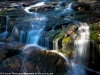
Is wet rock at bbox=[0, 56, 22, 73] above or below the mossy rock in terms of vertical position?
below

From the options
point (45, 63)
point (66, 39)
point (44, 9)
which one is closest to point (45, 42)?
point (66, 39)

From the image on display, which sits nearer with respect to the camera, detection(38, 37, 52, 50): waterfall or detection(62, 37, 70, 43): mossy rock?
detection(62, 37, 70, 43): mossy rock

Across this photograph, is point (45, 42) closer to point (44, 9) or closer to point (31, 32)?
point (31, 32)

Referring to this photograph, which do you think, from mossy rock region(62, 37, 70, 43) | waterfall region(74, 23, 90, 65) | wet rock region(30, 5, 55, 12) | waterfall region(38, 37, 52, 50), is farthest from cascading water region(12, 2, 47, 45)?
wet rock region(30, 5, 55, 12)

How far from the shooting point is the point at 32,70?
11648mm

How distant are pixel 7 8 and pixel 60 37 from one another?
9.38 meters

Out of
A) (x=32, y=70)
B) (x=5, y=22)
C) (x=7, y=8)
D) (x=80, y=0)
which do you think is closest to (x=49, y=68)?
(x=32, y=70)

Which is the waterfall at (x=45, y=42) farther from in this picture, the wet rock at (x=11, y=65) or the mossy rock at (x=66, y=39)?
the wet rock at (x=11, y=65)

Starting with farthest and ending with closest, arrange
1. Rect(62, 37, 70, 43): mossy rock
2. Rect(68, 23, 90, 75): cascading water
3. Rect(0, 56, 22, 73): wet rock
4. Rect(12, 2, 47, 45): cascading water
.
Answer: Rect(12, 2, 47, 45): cascading water
Rect(62, 37, 70, 43): mossy rock
Rect(68, 23, 90, 75): cascading water
Rect(0, 56, 22, 73): wet rock

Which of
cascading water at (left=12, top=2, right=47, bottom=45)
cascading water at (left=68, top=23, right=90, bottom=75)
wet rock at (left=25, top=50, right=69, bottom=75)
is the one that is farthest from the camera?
cascading water at (left=12, top=2, right=47, bottom=45)

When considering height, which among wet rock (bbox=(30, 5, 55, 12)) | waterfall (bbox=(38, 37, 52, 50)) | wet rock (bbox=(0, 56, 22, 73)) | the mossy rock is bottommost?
wet rock (bbox=(0, 56, 22, 73))

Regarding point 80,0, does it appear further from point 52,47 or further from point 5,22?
point 52,47

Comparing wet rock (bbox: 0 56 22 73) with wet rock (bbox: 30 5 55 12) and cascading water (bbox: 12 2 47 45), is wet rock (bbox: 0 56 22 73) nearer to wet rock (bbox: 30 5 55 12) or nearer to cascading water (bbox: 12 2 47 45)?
cascading water (bbox: 12 2 47 45)

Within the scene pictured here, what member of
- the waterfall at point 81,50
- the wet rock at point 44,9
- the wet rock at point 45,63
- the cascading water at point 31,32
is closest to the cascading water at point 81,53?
the waterfall at point 81,50
